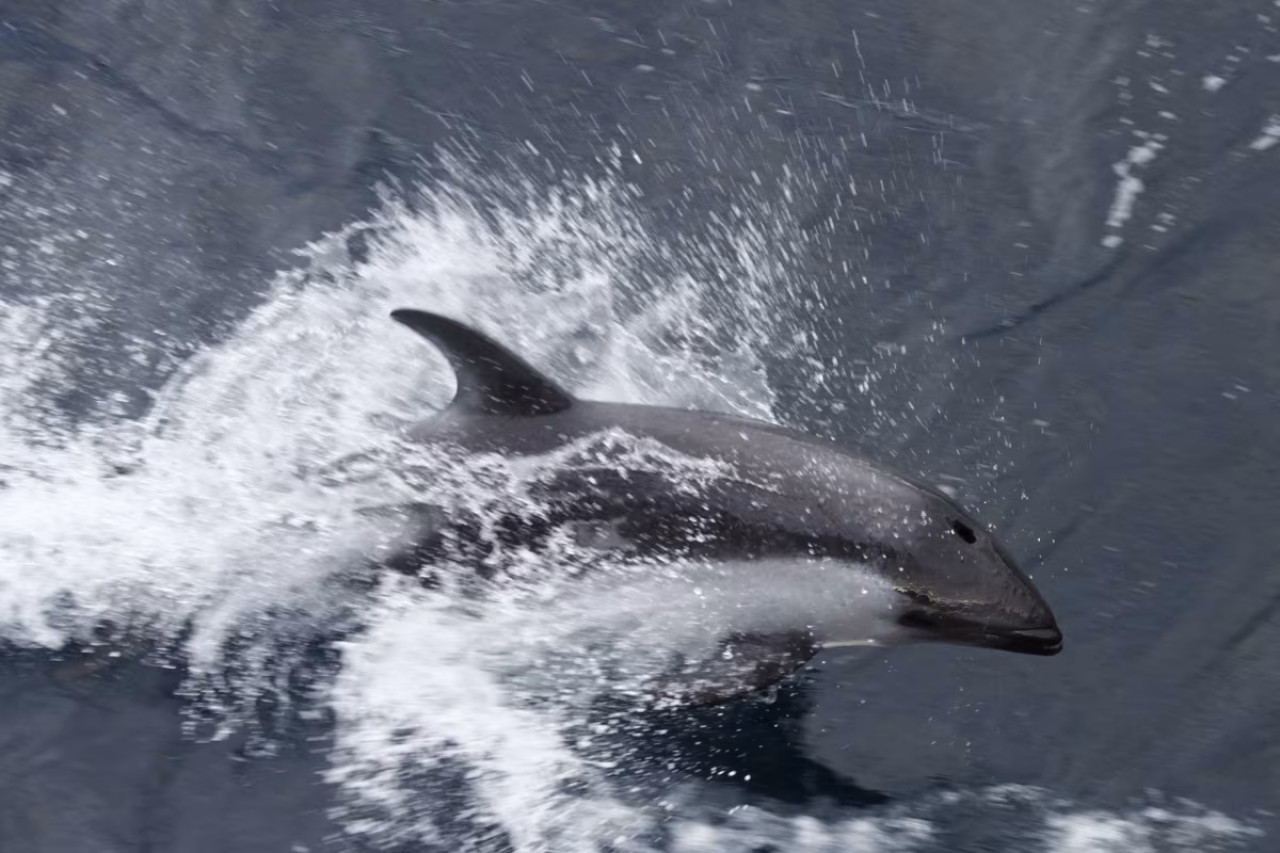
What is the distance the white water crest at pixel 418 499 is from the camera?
5.93 meters

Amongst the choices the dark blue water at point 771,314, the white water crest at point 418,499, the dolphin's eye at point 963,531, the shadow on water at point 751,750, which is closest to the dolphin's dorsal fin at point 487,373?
the white water crest at point 418,499

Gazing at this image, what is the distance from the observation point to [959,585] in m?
5.79

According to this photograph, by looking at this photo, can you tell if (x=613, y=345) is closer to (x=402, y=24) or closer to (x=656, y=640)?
(x=656, y=640)

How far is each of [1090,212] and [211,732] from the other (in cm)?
498

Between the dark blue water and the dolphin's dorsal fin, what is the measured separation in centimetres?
124

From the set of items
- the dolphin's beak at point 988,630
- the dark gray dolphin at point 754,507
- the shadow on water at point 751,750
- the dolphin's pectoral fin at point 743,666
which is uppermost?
the dark gray dolphin at point 754,507

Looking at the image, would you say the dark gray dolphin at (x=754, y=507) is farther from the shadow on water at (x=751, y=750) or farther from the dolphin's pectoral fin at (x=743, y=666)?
the shadow on water at (x=751, y=750)

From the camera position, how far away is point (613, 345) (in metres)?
7.17

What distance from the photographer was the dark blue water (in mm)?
6000

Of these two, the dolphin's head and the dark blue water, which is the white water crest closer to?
the dark blue water

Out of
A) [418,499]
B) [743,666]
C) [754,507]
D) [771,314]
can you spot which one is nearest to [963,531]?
[754,507]

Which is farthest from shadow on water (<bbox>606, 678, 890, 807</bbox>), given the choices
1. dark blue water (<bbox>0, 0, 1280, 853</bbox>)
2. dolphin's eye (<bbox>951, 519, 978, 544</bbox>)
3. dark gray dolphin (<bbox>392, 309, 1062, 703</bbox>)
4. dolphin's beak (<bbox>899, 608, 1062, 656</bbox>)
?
dolphin's eye (<bbox>951, 519, 978, 544</bbox>)

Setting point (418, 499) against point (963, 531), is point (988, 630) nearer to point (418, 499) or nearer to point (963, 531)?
point (963, 531)

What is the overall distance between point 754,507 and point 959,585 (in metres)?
0.87
